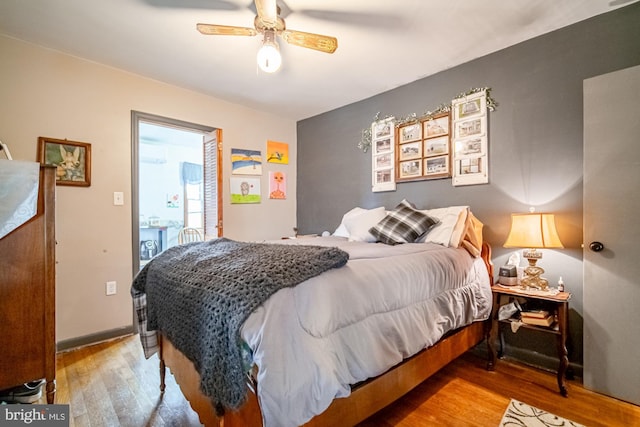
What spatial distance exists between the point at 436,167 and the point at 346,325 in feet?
6.97

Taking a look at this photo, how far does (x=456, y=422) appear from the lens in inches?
61.0

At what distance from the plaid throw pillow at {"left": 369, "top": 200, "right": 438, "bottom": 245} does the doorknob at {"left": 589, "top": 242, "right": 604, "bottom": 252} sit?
3.14 ft

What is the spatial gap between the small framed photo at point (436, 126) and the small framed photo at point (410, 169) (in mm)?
282

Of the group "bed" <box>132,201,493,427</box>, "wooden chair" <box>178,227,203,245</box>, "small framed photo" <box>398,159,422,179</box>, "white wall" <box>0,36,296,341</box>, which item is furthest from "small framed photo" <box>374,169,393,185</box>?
"wooden chair" <box>178,227,203,245</box>

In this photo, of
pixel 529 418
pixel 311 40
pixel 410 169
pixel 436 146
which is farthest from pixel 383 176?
pixel 529 418

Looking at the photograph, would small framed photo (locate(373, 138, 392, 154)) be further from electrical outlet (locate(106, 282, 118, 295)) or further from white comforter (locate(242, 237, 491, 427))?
electrical outlet (locate(106, 282, 118, 295))

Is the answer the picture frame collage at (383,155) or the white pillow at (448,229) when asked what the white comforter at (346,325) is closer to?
the white pillow at (448,229)

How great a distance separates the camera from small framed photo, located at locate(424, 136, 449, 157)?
107 inches

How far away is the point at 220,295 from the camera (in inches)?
42.6

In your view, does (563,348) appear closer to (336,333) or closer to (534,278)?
(534,278)

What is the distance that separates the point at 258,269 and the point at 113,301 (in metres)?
2.39

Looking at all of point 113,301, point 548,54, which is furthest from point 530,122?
point 113,301

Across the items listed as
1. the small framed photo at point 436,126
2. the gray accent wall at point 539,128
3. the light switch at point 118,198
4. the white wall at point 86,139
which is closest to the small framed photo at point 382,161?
the gray accent wall at point 539,128

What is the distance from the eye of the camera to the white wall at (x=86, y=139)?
7.53 feet
